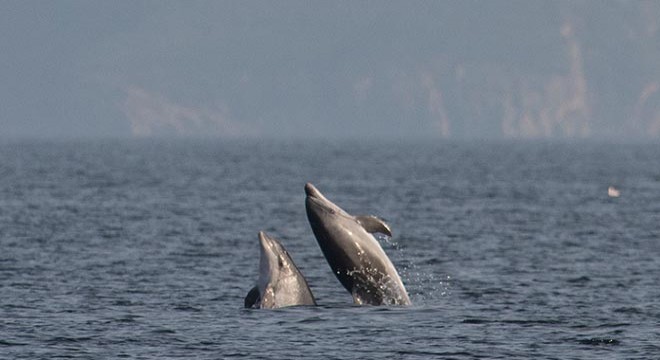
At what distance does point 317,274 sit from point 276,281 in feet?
33.8

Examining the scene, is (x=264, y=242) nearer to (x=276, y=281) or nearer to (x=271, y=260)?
(x=271, y=260)

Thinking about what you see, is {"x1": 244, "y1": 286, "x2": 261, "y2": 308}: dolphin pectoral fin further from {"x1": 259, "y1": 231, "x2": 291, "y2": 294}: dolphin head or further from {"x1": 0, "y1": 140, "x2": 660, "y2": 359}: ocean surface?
{"x1": 259, "y1": 231, "x2": 291, "y2": 294}: dolphin head

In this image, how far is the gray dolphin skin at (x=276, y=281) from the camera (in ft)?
91.9

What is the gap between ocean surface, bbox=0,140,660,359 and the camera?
26094 mm

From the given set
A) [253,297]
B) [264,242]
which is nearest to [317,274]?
[253,297]

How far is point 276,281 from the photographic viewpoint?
92.9 feet

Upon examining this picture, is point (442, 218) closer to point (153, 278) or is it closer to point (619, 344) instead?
point (153, 278)

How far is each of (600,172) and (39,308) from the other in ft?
284

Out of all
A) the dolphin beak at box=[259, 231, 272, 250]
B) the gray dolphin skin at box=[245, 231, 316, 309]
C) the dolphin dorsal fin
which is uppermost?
the dolphin dorsal fin

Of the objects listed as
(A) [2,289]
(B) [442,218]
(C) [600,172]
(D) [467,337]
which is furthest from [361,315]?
(C) [600,172]

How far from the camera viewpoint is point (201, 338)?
26547 millimetres

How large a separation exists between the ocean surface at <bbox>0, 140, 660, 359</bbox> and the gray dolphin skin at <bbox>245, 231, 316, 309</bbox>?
319mm

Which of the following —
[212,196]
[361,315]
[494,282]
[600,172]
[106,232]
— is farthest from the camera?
[600,172]

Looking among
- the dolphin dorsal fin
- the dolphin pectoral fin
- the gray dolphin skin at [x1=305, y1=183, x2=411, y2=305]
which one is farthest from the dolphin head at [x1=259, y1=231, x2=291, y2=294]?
the dolphin dorsal fin
